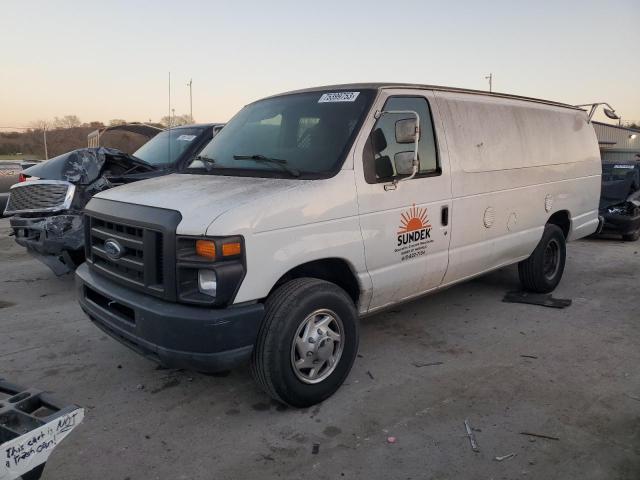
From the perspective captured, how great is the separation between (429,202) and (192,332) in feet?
7.31

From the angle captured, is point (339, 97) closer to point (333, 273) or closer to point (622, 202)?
point (333, 273)

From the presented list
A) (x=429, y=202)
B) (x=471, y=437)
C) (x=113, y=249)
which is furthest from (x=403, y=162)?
(x=113, y=249)

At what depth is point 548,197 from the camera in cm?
591

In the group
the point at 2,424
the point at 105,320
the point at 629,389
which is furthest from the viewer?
the point at 629,389

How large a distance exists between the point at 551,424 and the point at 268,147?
2.83m

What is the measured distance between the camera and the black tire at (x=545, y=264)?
6059mm

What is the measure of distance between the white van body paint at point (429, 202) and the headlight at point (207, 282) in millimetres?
161

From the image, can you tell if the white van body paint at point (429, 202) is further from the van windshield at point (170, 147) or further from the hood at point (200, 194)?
the van windshield at point (170, 147)

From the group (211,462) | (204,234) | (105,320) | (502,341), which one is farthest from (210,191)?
(502,341)

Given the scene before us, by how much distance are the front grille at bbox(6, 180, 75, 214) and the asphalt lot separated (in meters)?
1.30

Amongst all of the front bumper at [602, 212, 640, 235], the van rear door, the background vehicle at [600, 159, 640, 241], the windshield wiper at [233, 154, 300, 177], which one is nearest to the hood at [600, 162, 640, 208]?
the background vehicle at [600, 159, 640, 241]

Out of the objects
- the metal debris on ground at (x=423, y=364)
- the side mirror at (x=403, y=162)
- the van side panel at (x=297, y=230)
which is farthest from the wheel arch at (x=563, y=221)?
the van side panel at (x=297, y=230)

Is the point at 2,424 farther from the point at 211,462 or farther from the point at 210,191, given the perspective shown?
the point at 210,191

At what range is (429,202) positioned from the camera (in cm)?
431
